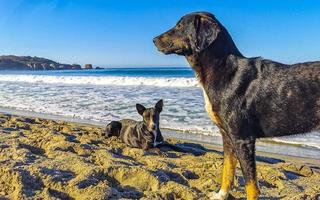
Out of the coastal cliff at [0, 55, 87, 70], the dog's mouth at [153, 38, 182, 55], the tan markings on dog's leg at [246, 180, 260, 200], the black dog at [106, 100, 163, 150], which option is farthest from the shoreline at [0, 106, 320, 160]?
the coastal cliff at [0, 55, 87, 70]

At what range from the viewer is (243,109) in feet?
13.6

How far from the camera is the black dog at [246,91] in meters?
4.07

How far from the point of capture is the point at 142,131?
8328 mm

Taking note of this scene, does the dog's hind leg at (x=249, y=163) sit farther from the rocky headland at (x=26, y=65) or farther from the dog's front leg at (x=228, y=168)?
the rocky headland at (x=26, y=65)

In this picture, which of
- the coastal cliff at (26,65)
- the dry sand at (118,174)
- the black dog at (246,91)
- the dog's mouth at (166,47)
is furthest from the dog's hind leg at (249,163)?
the coastal cliff at (26,65)

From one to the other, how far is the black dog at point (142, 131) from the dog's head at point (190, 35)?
3550mm

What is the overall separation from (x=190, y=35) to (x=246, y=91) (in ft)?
2.86

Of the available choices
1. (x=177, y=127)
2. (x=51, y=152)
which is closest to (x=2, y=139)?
(x=51, y=152)

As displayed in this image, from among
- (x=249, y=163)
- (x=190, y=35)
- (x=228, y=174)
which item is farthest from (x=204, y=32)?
(x=228, y=174)

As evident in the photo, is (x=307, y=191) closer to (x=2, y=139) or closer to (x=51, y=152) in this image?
(x=51, y=152)

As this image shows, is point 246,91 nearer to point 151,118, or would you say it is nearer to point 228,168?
point 228,168

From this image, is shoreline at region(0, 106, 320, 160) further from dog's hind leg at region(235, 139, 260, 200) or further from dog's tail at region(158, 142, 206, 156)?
dog's hind leg at region(235, 139, 260, 200)

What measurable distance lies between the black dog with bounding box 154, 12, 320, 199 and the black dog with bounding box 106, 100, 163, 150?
3609 millimetres

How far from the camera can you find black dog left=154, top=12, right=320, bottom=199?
13.4 feet
